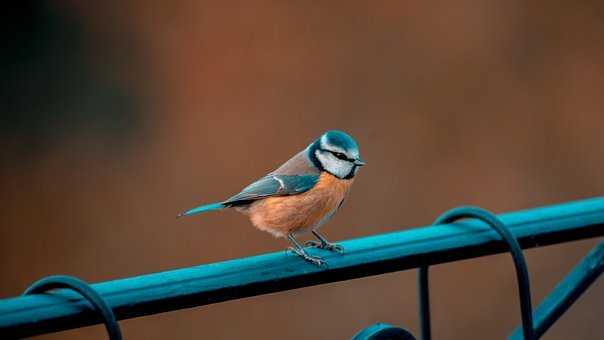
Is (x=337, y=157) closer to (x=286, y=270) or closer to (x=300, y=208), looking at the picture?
(x=300, y=208)

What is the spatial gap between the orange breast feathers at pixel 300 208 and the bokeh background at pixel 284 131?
4.87 feet

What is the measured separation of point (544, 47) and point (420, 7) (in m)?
0.49

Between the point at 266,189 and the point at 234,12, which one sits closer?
the point at 266,189

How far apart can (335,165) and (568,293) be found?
937 millimetres

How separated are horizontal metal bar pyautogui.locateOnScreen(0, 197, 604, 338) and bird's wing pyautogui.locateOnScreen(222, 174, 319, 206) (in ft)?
2.80

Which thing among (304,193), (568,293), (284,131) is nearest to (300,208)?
(304,193)

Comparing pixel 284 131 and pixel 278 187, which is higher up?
pixel 278 187

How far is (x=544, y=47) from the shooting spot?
12.1 feet

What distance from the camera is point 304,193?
6.50 feet

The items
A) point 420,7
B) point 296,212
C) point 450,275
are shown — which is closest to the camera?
point 296,212

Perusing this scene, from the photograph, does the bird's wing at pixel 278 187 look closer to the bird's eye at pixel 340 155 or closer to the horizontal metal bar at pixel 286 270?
the bird's eye at pixel 340 155

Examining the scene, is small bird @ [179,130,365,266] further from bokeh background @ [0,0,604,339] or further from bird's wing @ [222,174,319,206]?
bokeh background @ [0,0,604,339]

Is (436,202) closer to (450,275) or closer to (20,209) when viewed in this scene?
(450,275)

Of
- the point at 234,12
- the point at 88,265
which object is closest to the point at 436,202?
the point at 234,12
